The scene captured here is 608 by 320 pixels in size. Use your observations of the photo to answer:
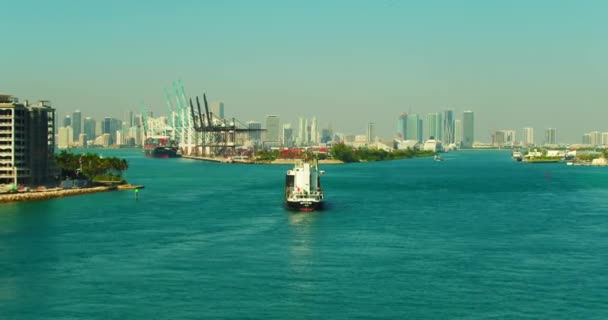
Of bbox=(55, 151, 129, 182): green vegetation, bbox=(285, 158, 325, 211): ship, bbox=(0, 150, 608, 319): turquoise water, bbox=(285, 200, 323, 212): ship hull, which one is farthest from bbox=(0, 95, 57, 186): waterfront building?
bbox=(285, 200, 323, 212): ship hull

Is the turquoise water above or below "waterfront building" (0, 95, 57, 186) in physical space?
below

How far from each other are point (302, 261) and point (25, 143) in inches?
1195

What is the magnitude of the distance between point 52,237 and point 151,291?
10.6 metres

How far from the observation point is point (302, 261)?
25375 mm

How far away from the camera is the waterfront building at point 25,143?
1949 inches

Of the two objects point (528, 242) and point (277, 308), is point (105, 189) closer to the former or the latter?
point (528, 242)

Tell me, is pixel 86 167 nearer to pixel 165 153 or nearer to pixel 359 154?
pixel 165 153

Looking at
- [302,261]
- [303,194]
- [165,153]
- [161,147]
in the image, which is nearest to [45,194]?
[303,194]

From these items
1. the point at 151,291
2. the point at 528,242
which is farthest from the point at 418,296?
the point at 528,242

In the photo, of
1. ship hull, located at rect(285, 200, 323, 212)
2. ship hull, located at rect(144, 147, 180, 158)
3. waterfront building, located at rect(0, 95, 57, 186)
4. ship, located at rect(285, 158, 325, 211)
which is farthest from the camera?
ship hull, located at rect(144, 147, 180, 158)

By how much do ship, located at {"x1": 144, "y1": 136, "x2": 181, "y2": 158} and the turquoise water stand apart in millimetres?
97747

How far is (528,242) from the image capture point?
29.5 meters

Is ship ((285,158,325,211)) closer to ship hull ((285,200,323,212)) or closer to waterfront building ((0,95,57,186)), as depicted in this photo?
ship hull ((285,200,323,212))

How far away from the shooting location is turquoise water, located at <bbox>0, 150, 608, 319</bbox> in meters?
19.7
